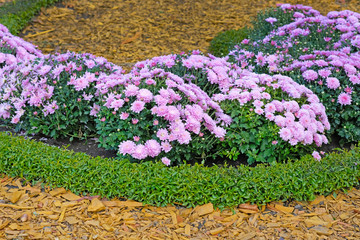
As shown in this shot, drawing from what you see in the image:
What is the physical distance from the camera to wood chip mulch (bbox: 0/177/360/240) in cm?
337

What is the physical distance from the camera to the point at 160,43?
25.0 ft

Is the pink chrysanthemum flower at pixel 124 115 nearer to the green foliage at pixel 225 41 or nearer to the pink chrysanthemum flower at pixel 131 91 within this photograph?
the pink chrysanthemum flower at pixel 131 91

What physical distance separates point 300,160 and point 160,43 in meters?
4.09

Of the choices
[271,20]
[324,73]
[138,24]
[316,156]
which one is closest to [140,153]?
[316,156]

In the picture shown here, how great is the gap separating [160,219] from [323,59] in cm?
291

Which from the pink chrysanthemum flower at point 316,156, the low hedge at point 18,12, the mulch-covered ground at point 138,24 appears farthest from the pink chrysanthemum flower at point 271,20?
the low hedge at point 18,12

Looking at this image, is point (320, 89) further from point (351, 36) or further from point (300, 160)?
point (351, 36)

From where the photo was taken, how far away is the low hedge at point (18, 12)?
7.62 metres

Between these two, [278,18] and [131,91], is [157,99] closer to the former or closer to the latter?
[131,91]

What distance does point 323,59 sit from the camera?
519 centimetres

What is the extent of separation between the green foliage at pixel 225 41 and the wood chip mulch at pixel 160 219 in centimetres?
363

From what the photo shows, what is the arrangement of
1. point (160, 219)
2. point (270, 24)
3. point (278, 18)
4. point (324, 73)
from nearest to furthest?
point (160, 219), point (324, 73), point (270, 24), point (278, 18)

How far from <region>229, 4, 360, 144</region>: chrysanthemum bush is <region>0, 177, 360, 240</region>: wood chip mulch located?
1225 millimetres

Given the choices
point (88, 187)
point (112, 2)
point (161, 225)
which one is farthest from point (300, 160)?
point (112, 2)
